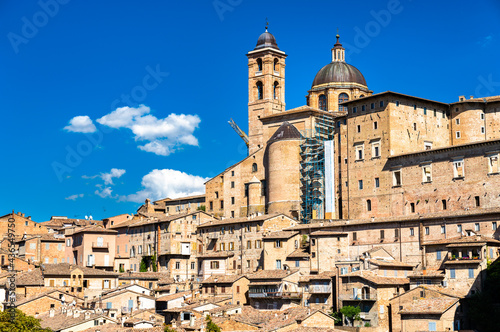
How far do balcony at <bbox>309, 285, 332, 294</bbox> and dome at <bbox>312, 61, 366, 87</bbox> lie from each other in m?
33.8

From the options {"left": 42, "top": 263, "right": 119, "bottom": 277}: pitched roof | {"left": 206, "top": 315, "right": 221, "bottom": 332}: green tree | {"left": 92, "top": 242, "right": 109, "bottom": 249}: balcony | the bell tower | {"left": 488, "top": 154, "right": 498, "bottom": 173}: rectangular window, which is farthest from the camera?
the bell tower

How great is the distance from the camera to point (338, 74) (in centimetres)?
8394

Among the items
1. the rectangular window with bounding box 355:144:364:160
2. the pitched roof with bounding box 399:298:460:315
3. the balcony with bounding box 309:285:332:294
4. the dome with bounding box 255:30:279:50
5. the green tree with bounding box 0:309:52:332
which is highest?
the dome with bounding box 255:30:279:50

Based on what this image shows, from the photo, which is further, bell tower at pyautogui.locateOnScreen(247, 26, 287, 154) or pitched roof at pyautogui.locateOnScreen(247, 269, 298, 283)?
bell tower at pyautogui.locateOnScreen(247, 26, 287, 154)

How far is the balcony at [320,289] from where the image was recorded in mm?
53406

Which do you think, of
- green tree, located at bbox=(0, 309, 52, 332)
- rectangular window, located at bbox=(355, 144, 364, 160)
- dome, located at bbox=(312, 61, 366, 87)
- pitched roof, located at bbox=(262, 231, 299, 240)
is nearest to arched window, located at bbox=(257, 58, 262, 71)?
dome, located at bbox=(312, 61, 366, 87)

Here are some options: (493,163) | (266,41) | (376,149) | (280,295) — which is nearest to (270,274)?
(280,295)

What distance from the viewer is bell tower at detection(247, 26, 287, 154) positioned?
81.4 meters

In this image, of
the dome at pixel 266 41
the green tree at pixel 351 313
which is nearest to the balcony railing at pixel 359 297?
the green tree at pixel 351 313

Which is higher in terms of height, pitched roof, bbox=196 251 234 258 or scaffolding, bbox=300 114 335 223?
scaffolding, bbox=300 114 335 223

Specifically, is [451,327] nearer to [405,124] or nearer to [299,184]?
[405,124]

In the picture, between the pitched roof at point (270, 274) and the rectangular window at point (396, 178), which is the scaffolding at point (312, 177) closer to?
the rectangular window at point (396, 178)

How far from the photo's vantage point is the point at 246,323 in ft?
160

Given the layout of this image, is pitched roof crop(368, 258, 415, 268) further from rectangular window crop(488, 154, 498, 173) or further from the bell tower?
the bell tower
